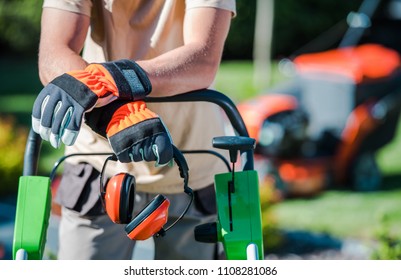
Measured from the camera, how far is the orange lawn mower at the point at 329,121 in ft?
17.7

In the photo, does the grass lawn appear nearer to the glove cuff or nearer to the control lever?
the control lever

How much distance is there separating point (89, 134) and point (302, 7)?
13.4m

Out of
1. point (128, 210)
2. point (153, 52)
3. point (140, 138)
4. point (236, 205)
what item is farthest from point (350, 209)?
point (140, 138)

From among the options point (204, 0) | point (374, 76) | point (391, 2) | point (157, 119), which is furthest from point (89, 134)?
point (391, 2)

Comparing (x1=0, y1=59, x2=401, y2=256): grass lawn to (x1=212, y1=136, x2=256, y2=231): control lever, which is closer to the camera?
(x1=212, y1=136, x2=256, y2=231): control lever

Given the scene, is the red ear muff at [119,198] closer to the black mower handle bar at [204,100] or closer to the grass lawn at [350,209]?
the black mower handle bar at [204,100]

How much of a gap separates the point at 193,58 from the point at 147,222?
1.35 ft

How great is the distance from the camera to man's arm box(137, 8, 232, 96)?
171 cm

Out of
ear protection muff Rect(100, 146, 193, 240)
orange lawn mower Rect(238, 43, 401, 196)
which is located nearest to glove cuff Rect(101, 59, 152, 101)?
ear protection muff Rect(100, 146, 193, 240)

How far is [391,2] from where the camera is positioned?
6.66 metres

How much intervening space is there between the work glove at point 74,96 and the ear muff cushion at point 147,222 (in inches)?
7.8

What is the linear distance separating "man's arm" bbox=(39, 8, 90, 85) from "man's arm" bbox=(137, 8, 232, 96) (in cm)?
18

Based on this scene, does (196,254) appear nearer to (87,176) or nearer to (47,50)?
(87,176)

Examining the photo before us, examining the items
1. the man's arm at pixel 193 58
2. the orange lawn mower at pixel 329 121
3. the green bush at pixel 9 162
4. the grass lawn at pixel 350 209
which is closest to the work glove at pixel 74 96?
the man's arm at pixel 193 58
